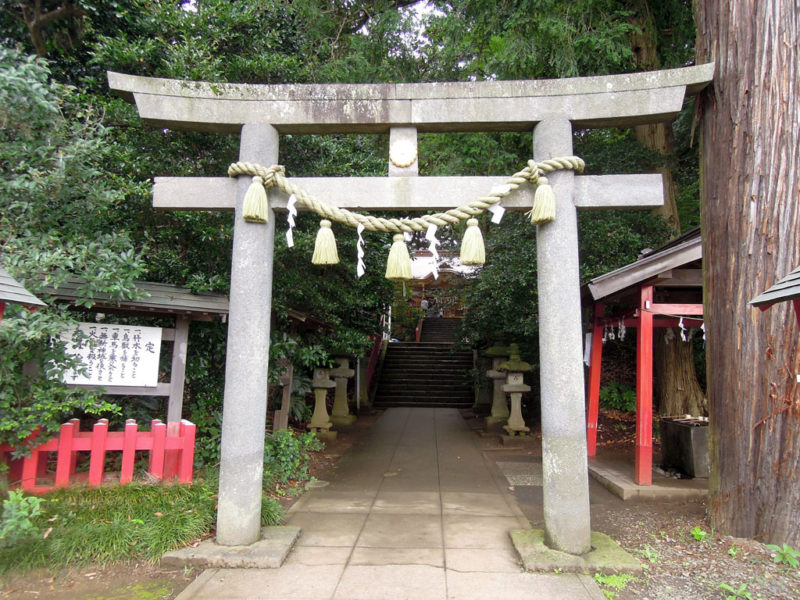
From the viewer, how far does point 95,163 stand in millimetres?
4715

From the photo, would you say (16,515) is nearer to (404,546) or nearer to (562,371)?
→ (404,546)

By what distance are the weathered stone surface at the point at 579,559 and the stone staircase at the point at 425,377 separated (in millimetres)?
10556

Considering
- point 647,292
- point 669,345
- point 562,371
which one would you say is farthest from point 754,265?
point 669,345

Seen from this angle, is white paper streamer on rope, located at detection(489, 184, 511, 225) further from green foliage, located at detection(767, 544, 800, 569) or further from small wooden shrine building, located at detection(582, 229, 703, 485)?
green foliage, located at detection(767, 544, 800, 569)

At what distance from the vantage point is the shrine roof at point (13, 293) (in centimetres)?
309

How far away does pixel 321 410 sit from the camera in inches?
375

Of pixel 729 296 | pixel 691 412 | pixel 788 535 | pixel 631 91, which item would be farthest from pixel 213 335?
pixel 691 412

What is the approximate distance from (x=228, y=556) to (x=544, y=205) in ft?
11.9

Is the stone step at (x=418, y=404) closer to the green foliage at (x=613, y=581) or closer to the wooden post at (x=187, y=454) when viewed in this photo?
the wooden post at (x=187, y=454)

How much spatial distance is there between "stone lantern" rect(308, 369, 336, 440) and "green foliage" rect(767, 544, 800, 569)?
705 cm

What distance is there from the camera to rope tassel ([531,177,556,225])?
12.5 ft

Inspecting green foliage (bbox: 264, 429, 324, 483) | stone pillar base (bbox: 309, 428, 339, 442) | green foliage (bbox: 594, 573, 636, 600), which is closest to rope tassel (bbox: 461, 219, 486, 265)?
green foliage (bbox: 594, 573, 636, 600)

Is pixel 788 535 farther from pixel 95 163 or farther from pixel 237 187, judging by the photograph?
pixel 95 163

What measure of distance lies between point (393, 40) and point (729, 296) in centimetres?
725
